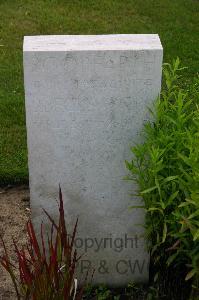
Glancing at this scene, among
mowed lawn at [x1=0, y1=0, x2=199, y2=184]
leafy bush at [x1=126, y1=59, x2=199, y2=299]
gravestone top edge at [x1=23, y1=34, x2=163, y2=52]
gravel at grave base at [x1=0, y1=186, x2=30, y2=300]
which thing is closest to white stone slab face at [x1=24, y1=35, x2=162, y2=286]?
gravestone top edge at [x1=23, y1=34, x2=163, y2=52]

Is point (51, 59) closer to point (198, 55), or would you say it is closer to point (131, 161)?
point (131, 161)

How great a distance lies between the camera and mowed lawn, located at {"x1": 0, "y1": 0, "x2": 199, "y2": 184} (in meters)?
6.73

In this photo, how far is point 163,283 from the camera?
3.72m

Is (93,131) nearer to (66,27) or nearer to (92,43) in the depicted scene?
(92,43)

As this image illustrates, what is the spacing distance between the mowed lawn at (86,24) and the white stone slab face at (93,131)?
226cm

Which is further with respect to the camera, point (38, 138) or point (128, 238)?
point (128, 238)

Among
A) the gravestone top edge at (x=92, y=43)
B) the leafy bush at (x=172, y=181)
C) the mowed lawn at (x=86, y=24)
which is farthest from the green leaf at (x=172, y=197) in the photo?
the mowed lawn at (x=86, y=24)

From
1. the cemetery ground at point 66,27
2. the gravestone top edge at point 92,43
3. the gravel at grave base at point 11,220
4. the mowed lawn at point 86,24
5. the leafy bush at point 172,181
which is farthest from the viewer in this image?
the mowed lawn at point 86,24

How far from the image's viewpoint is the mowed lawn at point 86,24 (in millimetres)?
6727

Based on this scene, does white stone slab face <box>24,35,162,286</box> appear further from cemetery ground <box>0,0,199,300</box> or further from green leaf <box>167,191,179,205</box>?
cemetery ground <box>0,0,199,300</box>

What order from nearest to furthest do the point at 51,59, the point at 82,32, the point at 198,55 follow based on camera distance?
the point at 51,59, the point at 198,55, the point at 82,32

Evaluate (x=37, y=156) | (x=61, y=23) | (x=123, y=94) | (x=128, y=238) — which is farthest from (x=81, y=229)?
(x=61, y=23)

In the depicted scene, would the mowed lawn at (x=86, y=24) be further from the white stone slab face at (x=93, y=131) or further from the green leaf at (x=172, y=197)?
the green leaf at (x=172, y=197)

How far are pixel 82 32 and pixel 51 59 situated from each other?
465 cm
